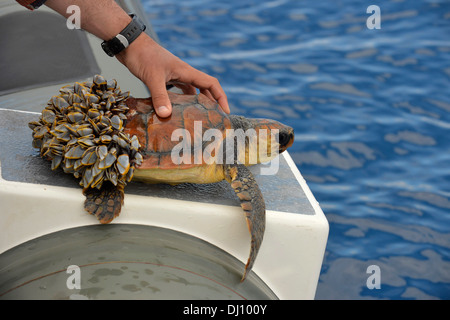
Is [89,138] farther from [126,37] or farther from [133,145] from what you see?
[126,37]

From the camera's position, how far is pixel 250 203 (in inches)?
42.9

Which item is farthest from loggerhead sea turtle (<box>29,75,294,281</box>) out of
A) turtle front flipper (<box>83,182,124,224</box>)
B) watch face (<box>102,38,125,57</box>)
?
watch face (<box>102,38,125,57</box>)

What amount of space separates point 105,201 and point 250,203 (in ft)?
0.99

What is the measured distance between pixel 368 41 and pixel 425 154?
46.2 inches

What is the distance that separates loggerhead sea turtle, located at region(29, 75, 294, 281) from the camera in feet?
3.46

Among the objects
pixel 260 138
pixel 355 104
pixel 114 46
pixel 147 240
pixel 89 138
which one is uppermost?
pixel 114 46

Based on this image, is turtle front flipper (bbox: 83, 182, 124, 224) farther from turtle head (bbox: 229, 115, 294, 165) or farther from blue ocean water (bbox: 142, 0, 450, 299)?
blue ocean water (bbox: 142, 0, 450, 299)

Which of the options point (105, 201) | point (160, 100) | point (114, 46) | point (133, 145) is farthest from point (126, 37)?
point (105, 201)

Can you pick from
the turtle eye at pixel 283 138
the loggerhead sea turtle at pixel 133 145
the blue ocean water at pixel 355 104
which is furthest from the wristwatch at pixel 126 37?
the blue ocean water at pixel 355 104

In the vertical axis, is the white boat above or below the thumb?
below

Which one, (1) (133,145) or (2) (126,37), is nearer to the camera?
(1) (133,145)

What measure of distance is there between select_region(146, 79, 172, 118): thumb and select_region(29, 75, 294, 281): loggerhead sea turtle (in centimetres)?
2

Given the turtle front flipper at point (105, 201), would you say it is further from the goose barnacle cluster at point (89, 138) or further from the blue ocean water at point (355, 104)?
the blue ocean water at point (355, 104)
